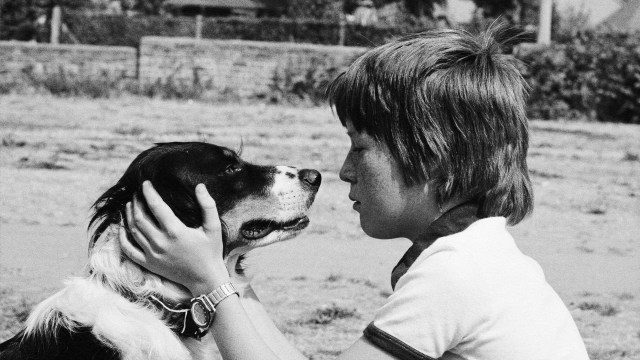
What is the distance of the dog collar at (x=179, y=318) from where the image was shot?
2.86 metres

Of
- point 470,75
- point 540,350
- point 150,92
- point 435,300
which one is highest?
point 470,75

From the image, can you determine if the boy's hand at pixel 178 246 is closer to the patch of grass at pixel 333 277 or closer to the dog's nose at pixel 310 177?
the dog's nose at pixel 310 177

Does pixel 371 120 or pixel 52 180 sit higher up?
pixel 371 120

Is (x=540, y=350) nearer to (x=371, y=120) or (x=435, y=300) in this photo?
(x=435, y=300)

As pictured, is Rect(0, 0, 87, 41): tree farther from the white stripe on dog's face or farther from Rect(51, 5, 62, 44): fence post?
the white stripe on dog's face

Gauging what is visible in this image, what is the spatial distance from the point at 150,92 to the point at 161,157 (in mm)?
15608

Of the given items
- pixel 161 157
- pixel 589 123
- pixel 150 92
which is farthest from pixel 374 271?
pixel 150 92

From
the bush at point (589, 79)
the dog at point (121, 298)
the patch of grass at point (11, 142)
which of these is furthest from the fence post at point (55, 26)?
the dog at point (121, 298)

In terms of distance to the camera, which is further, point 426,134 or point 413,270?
point 426,134

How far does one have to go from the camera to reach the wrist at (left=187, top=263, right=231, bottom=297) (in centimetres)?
242

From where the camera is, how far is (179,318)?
2.93m

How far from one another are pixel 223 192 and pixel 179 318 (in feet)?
1.72

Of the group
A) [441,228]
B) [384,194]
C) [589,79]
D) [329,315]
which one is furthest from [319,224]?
[589,79]

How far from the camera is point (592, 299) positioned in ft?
18.2
